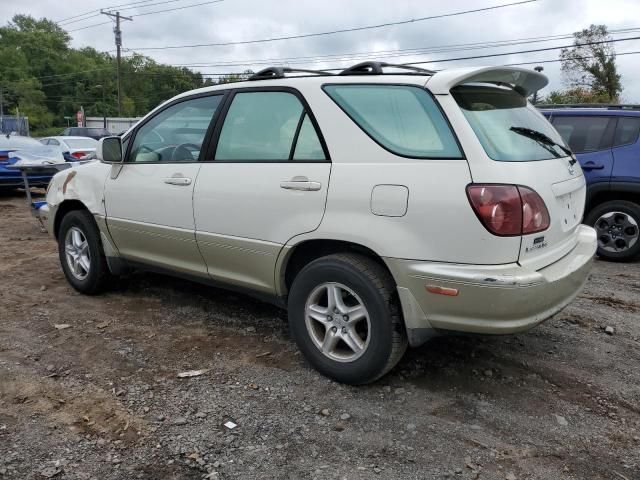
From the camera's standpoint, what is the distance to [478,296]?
8.68 ft

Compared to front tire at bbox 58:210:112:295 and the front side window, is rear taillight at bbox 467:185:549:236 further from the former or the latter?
front tire at bbox 58:210:112:295

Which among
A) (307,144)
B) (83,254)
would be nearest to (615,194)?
(307,144)

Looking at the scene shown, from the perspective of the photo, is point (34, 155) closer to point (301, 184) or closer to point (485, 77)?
point (301, 184)

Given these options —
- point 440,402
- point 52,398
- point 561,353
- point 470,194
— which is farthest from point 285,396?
point 561,353

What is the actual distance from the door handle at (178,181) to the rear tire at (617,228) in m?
4.88

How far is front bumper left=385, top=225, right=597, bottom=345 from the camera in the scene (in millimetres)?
2625

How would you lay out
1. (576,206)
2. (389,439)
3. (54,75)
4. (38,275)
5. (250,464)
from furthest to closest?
(54,75) → (38,275) → (576,206) → (389,439) → (250,464)

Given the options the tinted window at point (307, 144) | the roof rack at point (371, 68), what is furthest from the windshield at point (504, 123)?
the tinted window at point (307, 144)

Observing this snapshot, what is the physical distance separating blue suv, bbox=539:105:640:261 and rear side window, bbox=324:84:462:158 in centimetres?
431

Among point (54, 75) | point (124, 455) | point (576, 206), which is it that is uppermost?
point (54, 75)

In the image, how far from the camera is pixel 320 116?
321cm

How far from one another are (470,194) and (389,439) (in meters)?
1.25

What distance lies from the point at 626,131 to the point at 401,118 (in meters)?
4.64

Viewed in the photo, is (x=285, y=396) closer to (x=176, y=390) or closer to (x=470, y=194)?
(x=176, y=390)
